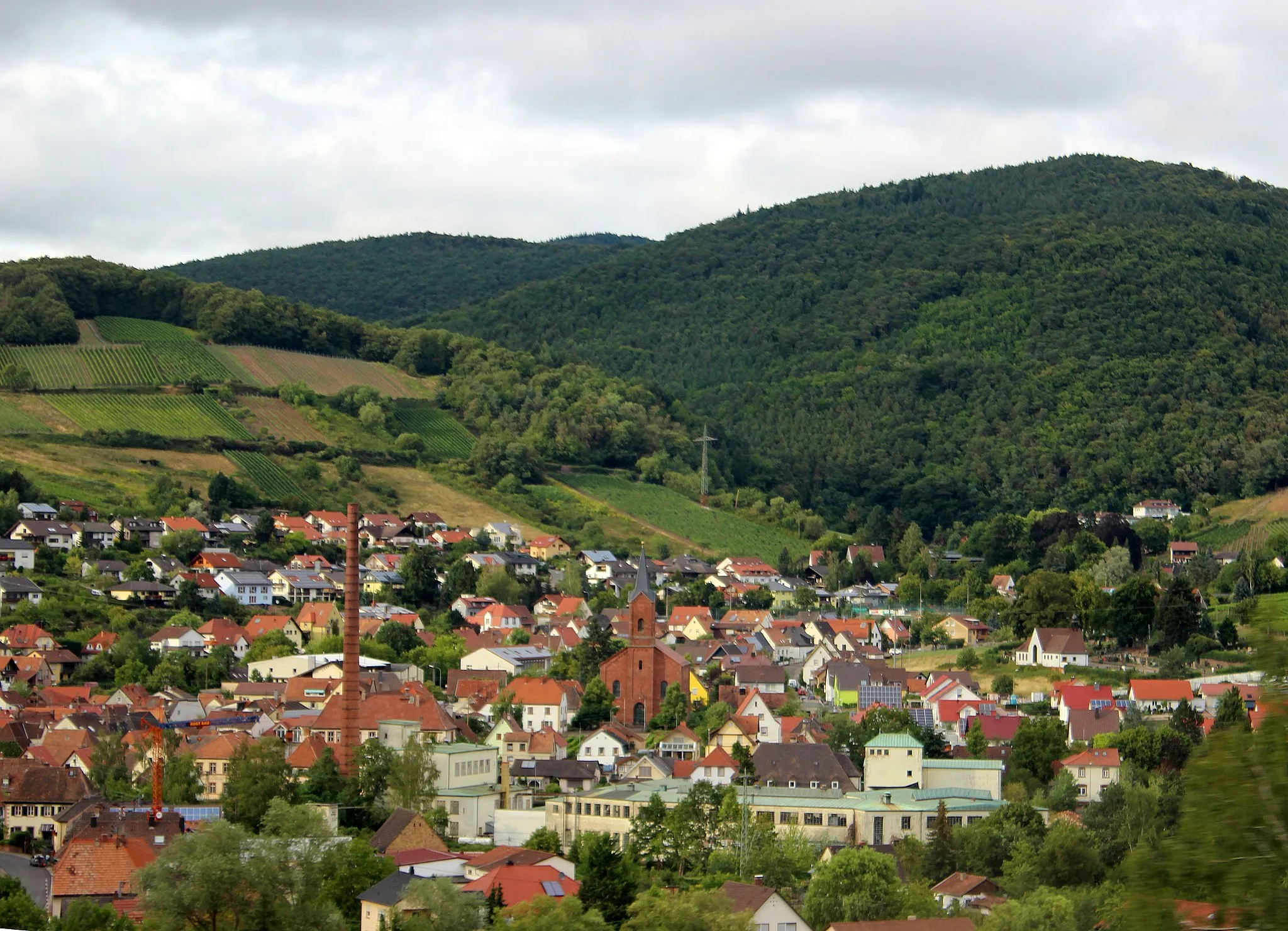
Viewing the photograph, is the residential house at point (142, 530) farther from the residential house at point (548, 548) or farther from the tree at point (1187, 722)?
the tree at point (1187, 722)

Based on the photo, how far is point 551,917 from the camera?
28.6 meters

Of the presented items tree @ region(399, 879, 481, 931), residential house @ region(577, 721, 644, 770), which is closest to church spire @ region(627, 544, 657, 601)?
residential house @ region(577, 721, 644, 770)

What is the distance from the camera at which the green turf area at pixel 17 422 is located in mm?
83312

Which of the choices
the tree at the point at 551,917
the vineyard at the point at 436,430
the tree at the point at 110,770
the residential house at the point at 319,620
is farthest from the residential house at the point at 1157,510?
the tree at the point at 551,917

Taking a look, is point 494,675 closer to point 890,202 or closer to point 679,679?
point 679,679

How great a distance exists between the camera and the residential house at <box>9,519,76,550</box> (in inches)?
2709

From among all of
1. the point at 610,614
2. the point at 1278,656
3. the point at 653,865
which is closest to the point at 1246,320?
the point at 610,614

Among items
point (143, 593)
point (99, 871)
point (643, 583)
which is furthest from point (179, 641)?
point (99, 871)

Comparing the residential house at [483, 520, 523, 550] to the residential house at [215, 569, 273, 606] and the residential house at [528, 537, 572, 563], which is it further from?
the residential house at [215, 569, 273, 606]

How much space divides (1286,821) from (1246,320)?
123562 mm

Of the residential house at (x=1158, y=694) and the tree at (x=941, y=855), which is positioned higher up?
the residential house at (x=1158, y=694)

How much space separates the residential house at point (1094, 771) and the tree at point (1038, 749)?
150cm

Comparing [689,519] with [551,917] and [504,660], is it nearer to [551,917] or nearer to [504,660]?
[504,660]

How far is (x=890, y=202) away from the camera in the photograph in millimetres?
181375
